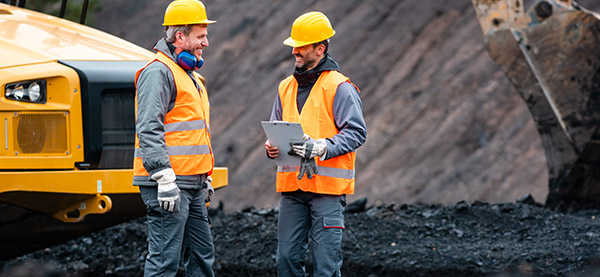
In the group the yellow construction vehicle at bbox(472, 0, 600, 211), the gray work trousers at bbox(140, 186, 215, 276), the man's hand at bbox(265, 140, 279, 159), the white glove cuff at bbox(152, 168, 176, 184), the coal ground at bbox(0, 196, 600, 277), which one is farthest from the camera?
the yellow construction vehicle at bbox(472, 0, 600, 211)

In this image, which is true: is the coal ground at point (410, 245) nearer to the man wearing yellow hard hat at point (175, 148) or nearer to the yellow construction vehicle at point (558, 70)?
the yellow construction vehicle at point (558, 70)

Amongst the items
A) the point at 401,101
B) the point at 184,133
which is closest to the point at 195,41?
the point at 184,133

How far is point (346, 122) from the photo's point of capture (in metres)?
5.35

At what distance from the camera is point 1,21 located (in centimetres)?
676

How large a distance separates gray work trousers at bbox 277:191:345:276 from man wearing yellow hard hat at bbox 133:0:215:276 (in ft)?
1.59

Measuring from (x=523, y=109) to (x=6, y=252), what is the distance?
1120 cm

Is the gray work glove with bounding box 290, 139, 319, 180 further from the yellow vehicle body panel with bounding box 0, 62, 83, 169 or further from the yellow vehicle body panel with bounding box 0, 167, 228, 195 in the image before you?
the yellow vehicle body panel with bounding box 0, 62, 83, 169

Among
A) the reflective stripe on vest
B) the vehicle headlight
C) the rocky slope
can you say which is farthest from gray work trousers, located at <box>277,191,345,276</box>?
the rocky slope

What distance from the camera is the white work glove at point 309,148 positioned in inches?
203

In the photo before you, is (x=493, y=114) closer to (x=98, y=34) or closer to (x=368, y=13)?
(x=368, y=13)

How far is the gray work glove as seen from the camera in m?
5.17

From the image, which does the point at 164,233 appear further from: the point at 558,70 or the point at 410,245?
the point at 558,70

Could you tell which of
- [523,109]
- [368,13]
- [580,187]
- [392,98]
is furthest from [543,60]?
[368,13]

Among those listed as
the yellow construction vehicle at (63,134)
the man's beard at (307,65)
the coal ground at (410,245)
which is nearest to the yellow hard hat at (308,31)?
the man's beard at (307,65)
